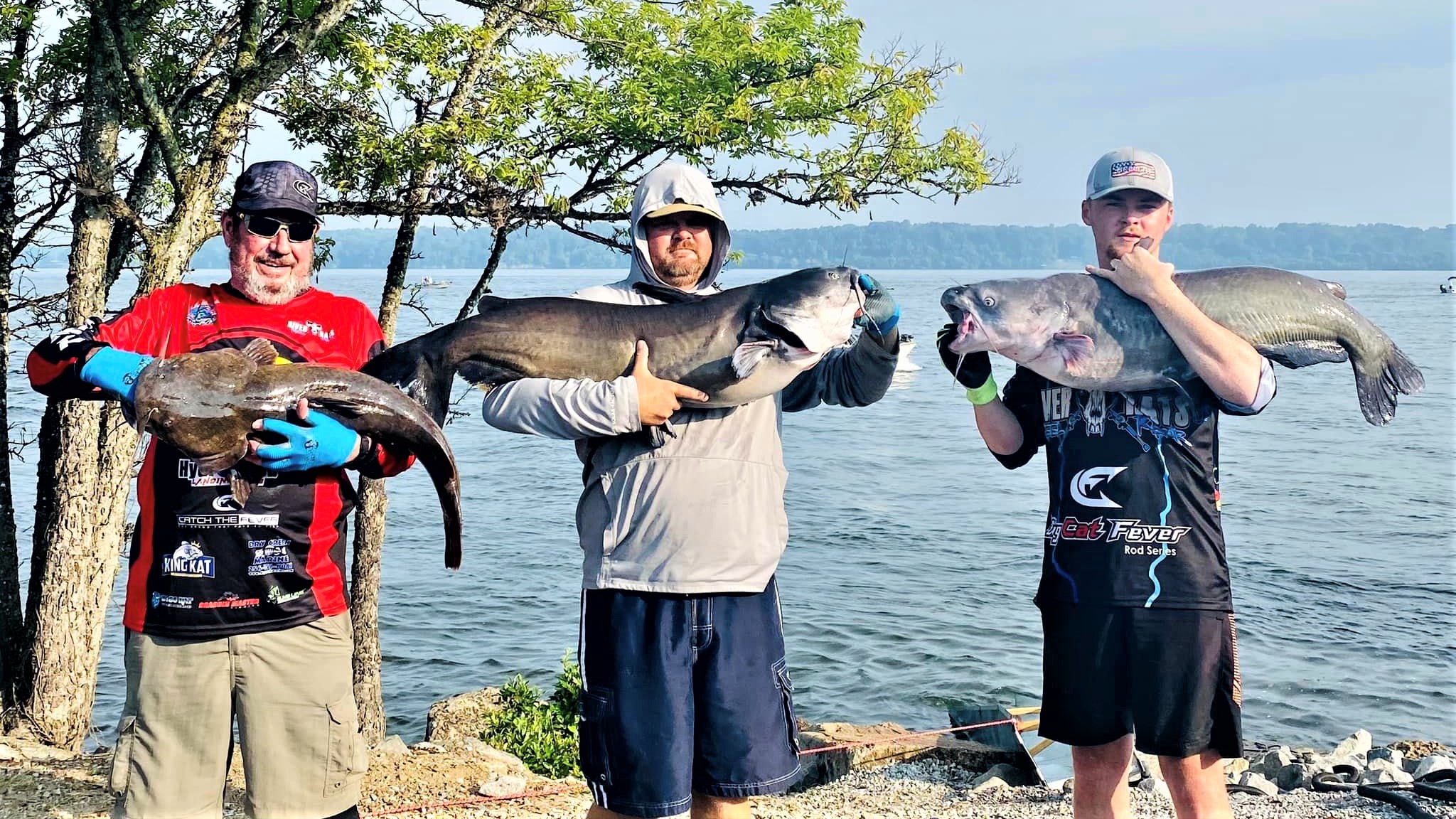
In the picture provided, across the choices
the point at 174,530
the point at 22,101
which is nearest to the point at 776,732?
the point at 174,530

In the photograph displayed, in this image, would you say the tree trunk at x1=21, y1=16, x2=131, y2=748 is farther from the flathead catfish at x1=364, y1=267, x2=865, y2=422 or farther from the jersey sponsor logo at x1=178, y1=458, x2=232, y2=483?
the flathead catfish at x1=364, y1=267, x2=865, y2=422

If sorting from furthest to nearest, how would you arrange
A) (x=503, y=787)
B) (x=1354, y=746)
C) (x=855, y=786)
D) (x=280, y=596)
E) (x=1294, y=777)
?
(x=1354, y=746) → (x=1294, y=777) → (x=855, y=786) → (x=503, y=787) → (x=280, y=596)

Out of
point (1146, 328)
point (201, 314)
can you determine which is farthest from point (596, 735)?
point (1146, 328)

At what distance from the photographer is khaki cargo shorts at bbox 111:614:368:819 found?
12.6 feet

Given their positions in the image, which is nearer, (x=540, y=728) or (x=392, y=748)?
(x=392, y=748)

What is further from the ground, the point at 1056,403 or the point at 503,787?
the point at 1056,403

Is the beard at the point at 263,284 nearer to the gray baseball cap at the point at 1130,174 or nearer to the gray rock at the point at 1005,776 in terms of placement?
the gray baseball cap at the point at 1130,174

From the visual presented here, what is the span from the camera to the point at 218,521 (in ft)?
12.5

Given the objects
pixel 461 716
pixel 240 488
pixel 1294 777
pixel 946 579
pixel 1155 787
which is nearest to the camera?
pixel 240 488

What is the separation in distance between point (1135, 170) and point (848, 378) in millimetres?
1227

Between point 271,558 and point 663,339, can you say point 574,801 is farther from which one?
point 663,339

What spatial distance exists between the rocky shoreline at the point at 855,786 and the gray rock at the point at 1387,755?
3cm

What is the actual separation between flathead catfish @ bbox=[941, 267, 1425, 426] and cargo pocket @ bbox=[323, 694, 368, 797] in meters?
2.51

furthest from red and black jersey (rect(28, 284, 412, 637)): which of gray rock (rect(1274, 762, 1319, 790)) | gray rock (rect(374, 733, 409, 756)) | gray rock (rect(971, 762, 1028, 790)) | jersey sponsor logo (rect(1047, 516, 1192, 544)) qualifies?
gray rock (rect(1274, 762, 1319, 790))
